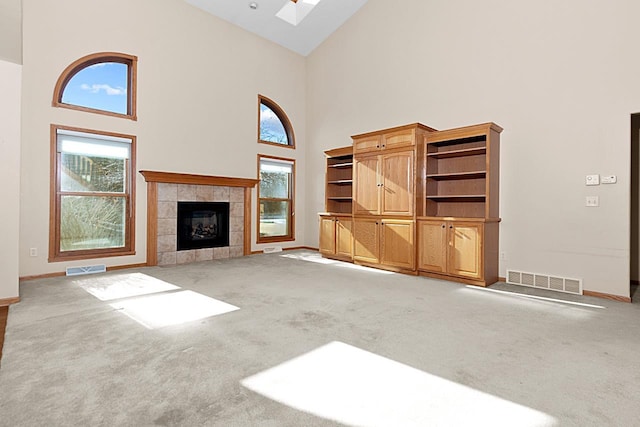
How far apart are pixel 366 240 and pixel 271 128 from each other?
3.47 meters

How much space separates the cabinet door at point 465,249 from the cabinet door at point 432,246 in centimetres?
10

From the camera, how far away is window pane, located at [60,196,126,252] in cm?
468

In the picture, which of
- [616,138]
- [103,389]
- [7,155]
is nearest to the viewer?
[103,389]

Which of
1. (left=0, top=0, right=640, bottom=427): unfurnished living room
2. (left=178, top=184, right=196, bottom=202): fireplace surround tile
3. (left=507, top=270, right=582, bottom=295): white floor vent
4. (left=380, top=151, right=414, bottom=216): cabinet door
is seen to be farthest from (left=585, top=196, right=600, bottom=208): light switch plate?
(left=178, top=184, right=196, bottom=202): fireplace surround tile

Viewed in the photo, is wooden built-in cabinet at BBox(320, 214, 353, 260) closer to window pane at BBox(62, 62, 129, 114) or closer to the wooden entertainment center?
the wooden entertainment center

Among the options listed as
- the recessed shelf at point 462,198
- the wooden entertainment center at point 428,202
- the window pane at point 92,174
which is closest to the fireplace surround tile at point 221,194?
the window pane at point 92,174

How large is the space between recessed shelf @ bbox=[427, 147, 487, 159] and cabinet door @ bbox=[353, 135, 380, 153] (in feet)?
2.83

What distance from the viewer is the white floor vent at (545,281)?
388 centimetres

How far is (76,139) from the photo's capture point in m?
4.74

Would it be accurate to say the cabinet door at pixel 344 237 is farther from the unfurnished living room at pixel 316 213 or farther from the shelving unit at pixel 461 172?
A: the shelving unit at pixel 461 172

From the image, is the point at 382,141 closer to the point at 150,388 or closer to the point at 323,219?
the point at 323,219

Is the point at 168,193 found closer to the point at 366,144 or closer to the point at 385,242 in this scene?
the point at 366,144

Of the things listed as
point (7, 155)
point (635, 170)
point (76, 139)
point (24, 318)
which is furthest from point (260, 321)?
point (635, 170)

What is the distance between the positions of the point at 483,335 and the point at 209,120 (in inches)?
218
